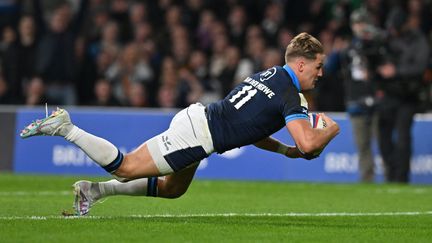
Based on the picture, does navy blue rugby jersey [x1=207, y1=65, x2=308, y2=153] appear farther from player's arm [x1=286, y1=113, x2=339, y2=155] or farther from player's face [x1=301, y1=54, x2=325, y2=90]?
player's arm [x1=286, y1=113, x2=339, y2=155]

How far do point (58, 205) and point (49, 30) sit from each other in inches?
414

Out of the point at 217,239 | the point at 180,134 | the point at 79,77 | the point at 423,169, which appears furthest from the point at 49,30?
the point at 217,239

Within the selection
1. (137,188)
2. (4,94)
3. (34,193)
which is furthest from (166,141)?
(4,94)

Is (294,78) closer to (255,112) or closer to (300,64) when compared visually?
(300,64)

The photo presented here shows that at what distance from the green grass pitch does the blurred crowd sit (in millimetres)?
4988

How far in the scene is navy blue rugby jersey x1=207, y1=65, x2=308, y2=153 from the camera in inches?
346

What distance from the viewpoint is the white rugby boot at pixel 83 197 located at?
29.9 feet

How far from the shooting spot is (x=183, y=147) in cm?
887

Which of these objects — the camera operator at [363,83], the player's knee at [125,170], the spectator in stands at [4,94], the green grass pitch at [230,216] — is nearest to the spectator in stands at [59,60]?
Result: the spectator in stands at [4,94]

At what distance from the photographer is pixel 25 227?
26.6 feet

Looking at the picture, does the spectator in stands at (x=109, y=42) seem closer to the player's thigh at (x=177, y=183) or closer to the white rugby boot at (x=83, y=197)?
the player's thigh at (x=177, y=183)

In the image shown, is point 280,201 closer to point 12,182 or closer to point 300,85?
point 300,85

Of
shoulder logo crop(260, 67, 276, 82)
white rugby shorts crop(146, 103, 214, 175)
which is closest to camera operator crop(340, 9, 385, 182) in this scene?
shoulder logo crop(260, 67, 276, 82)

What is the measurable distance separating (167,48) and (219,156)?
410cm
